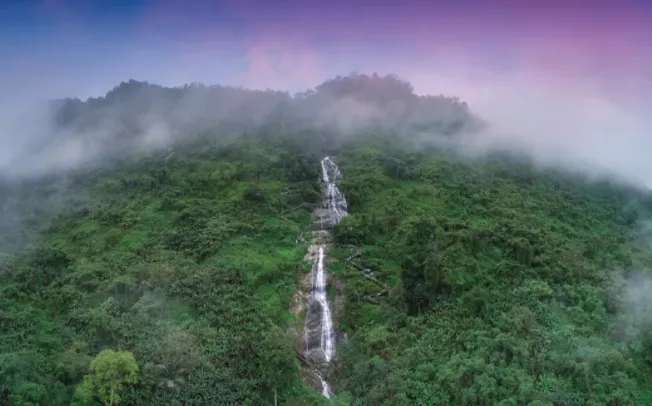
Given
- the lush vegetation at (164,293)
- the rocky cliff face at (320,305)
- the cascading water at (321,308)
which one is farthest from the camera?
the cascading water at (321,308)

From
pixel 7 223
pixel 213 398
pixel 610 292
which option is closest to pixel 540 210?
pixel 610 292

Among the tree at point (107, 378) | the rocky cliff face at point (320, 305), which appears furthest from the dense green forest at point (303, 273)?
the rocky cliff face at point (320, 305)

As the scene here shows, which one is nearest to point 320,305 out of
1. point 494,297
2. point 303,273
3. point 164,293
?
point 303,273

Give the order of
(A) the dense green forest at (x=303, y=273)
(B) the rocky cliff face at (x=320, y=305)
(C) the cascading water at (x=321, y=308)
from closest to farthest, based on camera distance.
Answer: (A) the dense green forest at (x=303, y=273) → (B) the rocky cliff face at (x=320, y=305) → (C) the cascading water at (x=321, y=308)

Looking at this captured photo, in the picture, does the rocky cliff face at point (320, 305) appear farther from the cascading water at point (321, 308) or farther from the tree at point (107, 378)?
the tree at point (107, 378)

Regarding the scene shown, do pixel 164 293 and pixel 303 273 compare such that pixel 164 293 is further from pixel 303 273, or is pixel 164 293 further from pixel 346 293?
pixel 346 293

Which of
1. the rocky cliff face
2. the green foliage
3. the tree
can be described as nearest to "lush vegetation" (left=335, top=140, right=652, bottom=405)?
the green foliage
